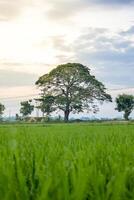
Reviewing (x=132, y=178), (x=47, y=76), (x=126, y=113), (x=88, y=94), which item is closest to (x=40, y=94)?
(x=47, y=76)

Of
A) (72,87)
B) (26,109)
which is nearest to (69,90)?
(72,87)

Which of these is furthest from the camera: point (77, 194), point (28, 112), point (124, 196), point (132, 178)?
point (28, 112)

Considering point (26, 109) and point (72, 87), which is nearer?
point (72, 87)

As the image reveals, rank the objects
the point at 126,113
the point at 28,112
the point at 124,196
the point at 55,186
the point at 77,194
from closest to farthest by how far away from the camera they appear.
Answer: the point at 77,194
the point at 55,186
the point at 124,196
the point at 126,113
the point at 28,112

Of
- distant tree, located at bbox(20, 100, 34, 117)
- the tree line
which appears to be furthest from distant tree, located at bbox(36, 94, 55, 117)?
distant tree, located at bbox(20, 100, 34, 117)

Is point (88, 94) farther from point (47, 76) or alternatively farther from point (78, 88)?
point (47, 76)

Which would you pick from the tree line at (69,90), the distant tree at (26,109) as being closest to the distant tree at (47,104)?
the tree line at (69,90)

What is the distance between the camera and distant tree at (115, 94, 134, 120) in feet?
412

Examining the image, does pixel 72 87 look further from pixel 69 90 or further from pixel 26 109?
pixel 26 109

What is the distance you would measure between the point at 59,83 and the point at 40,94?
5540mm

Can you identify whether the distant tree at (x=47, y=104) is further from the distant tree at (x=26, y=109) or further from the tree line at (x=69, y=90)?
the distant tree at (x=26, y=109)

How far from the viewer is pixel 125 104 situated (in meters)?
128

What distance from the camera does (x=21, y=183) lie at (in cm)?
118

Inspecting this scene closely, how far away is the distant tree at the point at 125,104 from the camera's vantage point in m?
126
